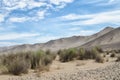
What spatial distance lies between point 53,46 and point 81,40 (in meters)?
16.2

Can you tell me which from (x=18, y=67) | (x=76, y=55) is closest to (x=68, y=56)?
(x=76, y=55)

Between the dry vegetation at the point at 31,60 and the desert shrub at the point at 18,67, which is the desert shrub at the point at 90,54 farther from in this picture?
→ the desert shrub at the point at 18,67

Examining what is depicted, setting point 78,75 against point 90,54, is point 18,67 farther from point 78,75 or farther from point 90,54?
point 90,54

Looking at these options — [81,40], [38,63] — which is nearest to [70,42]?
[81,40]

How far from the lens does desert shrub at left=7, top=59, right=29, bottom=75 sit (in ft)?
74.3

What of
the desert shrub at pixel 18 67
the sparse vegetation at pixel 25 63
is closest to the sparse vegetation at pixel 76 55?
the sparse vegetation at pixel 25 63

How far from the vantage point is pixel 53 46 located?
17788 centimetres

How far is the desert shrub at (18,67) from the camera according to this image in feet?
74.3

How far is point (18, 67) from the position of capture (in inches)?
893

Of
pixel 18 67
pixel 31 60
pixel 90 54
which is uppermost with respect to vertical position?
pixel 31 60

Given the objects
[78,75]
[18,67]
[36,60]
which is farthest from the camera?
[36,60]

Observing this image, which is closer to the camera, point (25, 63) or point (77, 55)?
point (25, 63)

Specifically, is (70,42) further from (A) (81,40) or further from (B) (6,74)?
(B) (6,74)

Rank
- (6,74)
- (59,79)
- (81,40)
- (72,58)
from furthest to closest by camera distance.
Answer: (81,40) < (72,58) < (6,74) < (59,79)
